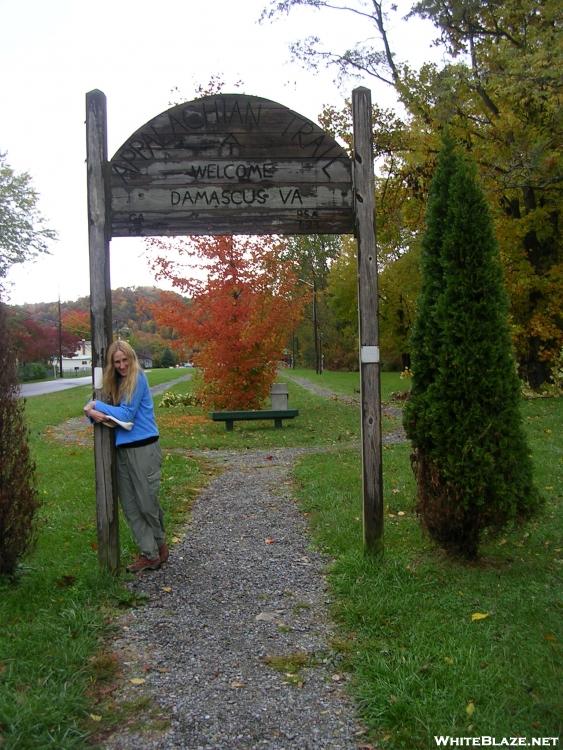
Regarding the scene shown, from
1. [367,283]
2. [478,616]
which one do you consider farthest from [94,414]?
[478,616]

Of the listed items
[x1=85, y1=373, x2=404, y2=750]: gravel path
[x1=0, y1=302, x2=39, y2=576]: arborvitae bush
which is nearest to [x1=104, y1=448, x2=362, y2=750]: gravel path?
[x1=85, y1=373, x2=404, y2=750]: gravel path

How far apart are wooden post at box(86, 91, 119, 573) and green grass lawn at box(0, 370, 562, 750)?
37 centimetres

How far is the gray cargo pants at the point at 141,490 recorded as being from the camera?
16.6ft

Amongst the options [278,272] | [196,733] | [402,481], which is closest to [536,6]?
[278,272]

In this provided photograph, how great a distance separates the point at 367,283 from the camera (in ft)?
17.2

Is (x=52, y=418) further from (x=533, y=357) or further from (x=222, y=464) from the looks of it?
(x=533, y=357)

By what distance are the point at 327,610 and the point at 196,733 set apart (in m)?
1.62

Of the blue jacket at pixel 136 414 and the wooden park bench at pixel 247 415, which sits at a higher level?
the blue jacket at pixel 136 414

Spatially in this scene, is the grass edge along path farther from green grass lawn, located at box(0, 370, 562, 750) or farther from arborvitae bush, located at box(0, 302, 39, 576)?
arborvitae bush, located at box(0, 302, 39, 576)

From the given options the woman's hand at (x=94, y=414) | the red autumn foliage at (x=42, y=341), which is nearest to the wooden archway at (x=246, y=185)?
the woman's hand at (x=94, y=414)

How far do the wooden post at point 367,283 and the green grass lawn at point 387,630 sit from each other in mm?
805

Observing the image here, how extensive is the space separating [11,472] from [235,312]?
1174 centimetres

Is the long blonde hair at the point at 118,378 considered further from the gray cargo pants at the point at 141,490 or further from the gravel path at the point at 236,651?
the gravel path at the point at 236,651

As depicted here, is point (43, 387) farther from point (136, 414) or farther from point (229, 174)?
point (229, 174)
